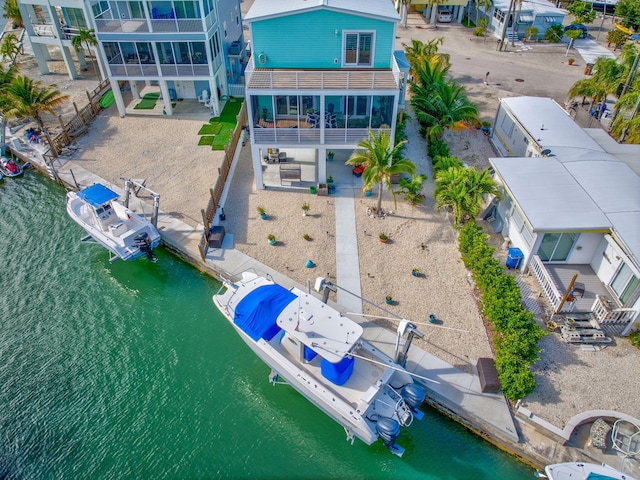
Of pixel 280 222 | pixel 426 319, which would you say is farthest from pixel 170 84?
pixel 426 319

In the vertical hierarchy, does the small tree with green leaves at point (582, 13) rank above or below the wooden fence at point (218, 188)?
above

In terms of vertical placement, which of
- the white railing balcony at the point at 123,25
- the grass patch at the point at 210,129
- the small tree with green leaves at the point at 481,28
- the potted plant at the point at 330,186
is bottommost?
the potted plant at the point at 330,186

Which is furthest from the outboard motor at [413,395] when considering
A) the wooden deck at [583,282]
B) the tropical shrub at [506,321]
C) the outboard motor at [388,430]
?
the wooden deck at [583,282]

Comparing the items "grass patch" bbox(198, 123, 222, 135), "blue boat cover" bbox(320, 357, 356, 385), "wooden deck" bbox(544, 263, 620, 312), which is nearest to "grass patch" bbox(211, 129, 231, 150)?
"grass patch" bbox(198, 123, 222, 135)

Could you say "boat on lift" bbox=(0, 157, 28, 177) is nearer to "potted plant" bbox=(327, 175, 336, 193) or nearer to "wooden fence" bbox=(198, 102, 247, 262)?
"wooden fence" bbox=(198, 102, 247, 262)

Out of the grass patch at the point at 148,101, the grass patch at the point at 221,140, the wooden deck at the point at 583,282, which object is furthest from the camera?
the grass patch at the point at 148,101

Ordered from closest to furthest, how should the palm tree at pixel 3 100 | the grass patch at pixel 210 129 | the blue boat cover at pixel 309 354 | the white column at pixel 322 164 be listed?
the blue boat cover at pixel 309 354 → the white column at pixel 322 164 → the palm tree at pixel 3 100 → the grass patch at pixel 210 129

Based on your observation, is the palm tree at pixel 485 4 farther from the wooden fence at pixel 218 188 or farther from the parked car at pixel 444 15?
the wooden fence at pixel 218 188
